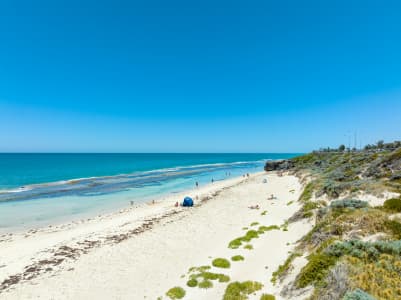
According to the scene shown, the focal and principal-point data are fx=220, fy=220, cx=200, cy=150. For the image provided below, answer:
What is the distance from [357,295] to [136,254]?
36.5 feet

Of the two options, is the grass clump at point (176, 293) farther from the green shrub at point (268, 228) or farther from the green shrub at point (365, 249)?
the green shrub at point (268, 228)

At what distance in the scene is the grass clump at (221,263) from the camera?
10.0 m

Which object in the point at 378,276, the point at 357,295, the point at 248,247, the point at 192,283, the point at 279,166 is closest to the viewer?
the point at 357,295

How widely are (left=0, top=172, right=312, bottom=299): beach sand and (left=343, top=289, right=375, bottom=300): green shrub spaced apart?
10.2 feet

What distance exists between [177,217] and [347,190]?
14131mm

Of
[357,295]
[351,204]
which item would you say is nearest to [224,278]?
[357,295]

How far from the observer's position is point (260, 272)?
9.06 meters

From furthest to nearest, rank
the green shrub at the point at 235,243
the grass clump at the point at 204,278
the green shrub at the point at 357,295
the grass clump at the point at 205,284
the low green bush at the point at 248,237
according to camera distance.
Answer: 1. the low green bush at the point at 248,237
2. the green shrub at the point at 235,243
3. the grass clump at the point at 204,278
4. the grass clump at the point at 205,284
5. the green shrub at the point at 357,295

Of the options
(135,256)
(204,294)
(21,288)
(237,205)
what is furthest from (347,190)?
(21,288)

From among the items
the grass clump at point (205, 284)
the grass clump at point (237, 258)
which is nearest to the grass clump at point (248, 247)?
the grass clump at point (237, 258)

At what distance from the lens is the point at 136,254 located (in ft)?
42.0

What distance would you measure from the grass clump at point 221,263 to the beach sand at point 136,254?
0.91ft

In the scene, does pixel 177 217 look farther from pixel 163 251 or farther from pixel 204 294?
pixel 204 294

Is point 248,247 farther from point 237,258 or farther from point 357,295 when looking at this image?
point 357,295
